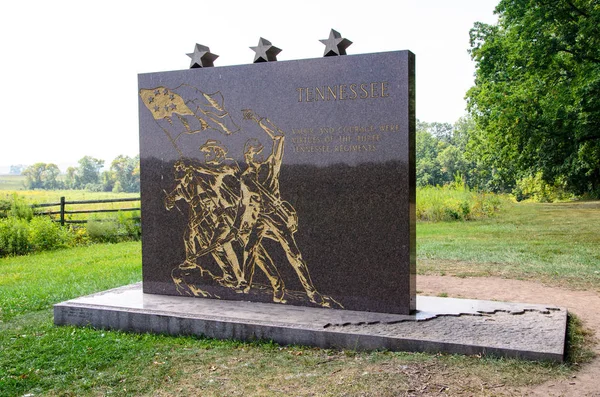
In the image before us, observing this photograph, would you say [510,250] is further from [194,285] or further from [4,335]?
[4,335]

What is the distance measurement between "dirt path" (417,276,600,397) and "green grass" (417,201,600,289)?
1.75ft

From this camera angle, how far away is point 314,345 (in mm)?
5453

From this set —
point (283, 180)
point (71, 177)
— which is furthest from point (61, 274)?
point (71, 177)

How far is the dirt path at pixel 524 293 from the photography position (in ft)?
20.9

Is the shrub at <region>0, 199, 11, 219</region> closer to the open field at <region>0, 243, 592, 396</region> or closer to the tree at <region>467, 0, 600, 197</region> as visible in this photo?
the open field at <region>0, 243, 592, 396</region>

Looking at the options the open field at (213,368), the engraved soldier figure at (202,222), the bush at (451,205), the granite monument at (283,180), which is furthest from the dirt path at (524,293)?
the bush at (451,205)

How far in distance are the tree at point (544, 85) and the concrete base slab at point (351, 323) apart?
11630 mm

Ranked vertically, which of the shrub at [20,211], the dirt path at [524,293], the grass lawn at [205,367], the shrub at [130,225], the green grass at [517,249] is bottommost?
the grass lawn at [205,367]

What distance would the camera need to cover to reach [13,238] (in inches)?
554

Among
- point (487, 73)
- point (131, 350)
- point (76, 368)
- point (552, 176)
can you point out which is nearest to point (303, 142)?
point (131, 350)

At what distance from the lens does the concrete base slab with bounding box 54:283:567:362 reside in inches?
203

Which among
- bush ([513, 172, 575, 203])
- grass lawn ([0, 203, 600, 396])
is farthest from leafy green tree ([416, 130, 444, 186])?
grass lawn ([0, 203, 600, 396])

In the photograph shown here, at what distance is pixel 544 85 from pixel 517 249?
679 cm

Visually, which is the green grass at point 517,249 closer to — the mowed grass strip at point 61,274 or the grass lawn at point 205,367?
the grass lawn at point 205,367
